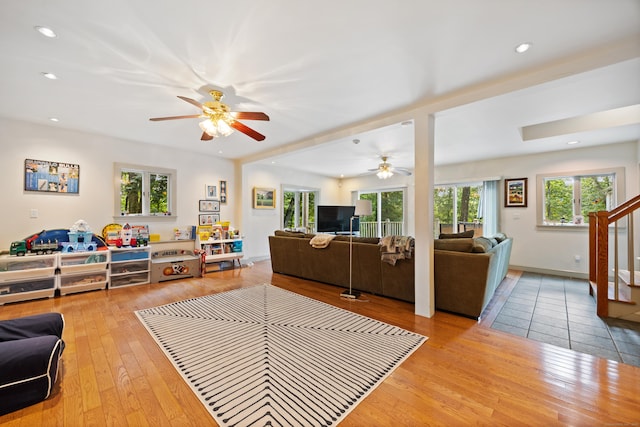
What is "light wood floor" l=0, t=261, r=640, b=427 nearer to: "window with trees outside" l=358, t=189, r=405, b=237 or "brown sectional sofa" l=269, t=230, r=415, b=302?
"brown sectional sofa" l=269, t=230, r=415, b=302

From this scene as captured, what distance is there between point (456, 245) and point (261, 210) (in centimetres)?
485

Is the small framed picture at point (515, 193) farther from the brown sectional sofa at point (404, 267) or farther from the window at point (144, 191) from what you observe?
the window at point (144, 191)

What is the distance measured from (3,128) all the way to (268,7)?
458 centimetres

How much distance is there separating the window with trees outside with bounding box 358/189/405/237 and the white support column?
474 cm

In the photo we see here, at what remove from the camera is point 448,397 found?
1703mm

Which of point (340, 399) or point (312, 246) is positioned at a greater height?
point (312, 246)

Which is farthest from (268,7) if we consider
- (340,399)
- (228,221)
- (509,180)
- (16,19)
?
(509,180)

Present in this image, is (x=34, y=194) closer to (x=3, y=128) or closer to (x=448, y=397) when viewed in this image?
(x=3, y=128)

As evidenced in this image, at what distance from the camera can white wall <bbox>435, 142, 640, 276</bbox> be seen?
4.66 metres

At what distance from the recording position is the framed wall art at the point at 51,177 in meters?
3.86

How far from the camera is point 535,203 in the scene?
5.50 m

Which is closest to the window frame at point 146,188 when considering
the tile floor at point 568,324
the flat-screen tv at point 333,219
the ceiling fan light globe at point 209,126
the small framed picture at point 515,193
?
the ceiling fan light globe at point 209,126

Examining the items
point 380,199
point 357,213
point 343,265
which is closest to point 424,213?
point 357,213

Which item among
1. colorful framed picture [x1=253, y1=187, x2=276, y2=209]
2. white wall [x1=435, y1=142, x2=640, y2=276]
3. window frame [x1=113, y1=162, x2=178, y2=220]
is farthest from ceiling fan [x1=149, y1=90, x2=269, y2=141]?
white wall [x1=435, y1=142, x2=640, y2=276]
